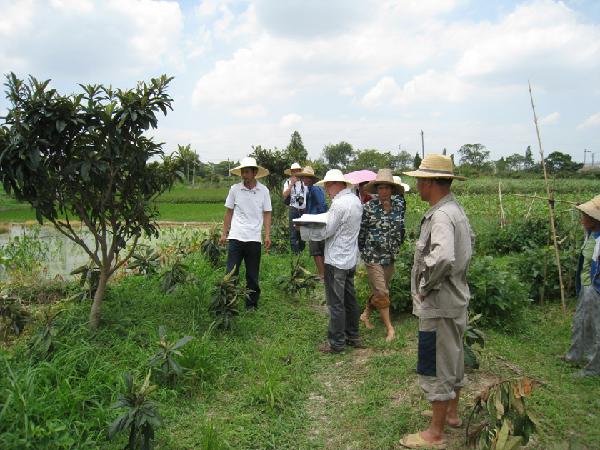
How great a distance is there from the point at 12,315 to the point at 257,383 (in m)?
2.34

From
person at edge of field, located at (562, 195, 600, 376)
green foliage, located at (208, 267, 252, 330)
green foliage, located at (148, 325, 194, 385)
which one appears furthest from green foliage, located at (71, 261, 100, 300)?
person at edge of field, located at (562, 195, 600, 376)

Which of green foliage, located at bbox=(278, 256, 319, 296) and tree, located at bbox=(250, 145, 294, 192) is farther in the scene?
tree, located at bbox=(250, 145, 294, 192)

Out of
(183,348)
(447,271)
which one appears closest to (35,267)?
(183,348)

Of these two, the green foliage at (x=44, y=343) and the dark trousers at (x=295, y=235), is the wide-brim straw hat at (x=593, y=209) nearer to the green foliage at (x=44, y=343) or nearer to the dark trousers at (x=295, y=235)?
the green foliage at (x=44, y=343)

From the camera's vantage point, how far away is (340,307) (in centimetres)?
469

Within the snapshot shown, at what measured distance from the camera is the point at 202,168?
17.2 ft

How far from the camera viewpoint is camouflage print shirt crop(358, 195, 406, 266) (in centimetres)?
500

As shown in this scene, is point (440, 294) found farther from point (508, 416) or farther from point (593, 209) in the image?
point (593, 209)

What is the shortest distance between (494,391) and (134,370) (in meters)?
2.56

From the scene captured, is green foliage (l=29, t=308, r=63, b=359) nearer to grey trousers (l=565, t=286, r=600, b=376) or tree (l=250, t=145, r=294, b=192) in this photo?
grey trousers (l=565, t=286, r=600, b=376)

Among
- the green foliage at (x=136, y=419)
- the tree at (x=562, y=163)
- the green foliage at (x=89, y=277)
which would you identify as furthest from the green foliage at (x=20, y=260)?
the tree at (x=562, y=163)

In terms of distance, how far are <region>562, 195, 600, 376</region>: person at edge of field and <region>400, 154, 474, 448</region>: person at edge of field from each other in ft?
5.94

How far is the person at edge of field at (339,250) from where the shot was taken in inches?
183

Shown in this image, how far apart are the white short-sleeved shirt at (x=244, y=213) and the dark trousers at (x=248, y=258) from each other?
0.08 metres
